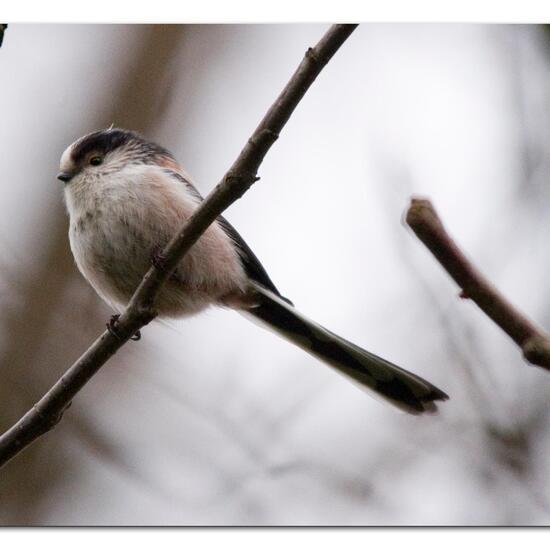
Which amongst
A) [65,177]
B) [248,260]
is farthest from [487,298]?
[65,177]

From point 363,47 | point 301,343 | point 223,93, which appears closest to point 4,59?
point 223,93

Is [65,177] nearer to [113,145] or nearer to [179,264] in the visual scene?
[113,145]

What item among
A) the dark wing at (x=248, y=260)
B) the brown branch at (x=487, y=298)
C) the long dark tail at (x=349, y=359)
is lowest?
the long dark tail at (x=349, y=359)

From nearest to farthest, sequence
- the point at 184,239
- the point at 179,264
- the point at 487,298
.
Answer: the point at 487,298, the point at 184,239, the point at 179,264

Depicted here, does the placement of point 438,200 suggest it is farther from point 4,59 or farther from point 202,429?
point 4,59

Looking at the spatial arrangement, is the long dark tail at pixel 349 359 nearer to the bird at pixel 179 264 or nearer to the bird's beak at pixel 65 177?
the bird at pixel 179 264

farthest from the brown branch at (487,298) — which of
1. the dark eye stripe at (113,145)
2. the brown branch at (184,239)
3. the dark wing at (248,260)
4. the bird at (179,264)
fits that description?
the dark eye stripe at (113,145)

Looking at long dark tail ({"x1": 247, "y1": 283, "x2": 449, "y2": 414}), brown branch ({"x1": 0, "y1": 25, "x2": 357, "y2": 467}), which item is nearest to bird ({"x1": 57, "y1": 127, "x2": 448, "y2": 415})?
long dark tail ({"x1": 247, "y1": 283, "x2": 449, "y2": 414})
